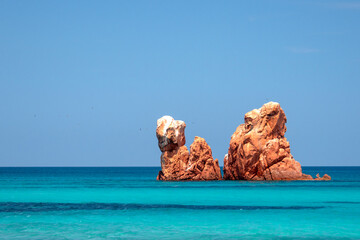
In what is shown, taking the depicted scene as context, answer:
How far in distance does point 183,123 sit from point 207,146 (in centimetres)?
631

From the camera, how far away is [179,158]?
93938mm

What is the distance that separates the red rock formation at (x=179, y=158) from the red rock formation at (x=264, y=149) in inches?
179

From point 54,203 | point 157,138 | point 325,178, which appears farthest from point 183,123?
point 54,203

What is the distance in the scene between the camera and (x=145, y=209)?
48.3 meters

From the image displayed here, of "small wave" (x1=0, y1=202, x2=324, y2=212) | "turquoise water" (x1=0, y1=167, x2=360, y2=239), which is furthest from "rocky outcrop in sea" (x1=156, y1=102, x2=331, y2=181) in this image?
"small wave" (x1=0, y1=202, x2=324, y2=212)

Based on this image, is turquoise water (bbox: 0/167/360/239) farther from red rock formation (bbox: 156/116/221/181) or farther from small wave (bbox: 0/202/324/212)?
red rock formation (bbox: 156/116/221/181)

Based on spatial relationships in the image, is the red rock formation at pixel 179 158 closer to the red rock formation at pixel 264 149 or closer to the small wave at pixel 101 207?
the red rock formation at pixel 264 149

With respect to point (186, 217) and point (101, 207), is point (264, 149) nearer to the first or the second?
point (101, 207)

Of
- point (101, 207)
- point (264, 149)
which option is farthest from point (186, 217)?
point (264, 149)

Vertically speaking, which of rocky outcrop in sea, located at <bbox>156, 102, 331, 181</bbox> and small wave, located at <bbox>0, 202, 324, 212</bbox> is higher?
rocky outcrop in sea, located at <bbox>156, 102, 331, 181</bbox>

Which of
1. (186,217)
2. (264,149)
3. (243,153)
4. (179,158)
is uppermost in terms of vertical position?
(264,149)

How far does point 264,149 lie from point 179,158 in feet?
48.0

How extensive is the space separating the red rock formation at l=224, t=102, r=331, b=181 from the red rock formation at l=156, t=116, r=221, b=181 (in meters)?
4.55

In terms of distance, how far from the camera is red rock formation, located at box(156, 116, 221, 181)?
306ft
